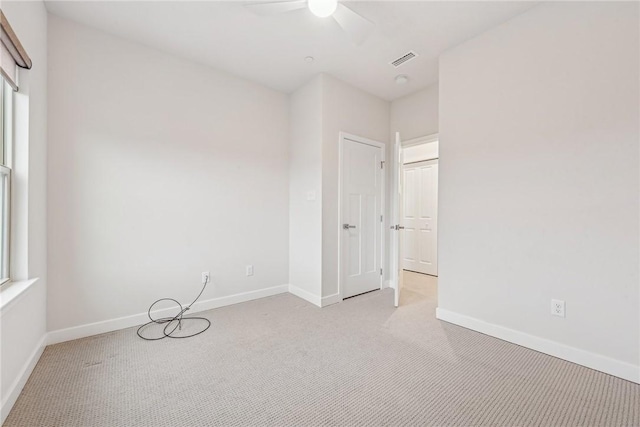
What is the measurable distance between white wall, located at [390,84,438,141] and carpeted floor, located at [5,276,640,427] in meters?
2.40

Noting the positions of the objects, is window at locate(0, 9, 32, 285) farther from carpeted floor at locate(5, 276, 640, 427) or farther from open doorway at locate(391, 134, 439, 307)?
open doorway at locate(391, 134, 439, 307)

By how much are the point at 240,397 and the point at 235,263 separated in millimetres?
1726

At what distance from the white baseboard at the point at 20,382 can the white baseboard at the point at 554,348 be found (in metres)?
3.10

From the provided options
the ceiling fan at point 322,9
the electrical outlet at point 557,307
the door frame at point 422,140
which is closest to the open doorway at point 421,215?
the door frame at point 422,140

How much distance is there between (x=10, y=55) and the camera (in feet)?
5.05

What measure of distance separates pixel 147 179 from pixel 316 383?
2.29 meters

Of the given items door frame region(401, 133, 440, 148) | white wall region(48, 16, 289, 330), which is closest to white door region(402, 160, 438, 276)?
door frame region(401, 133, 440, 148)

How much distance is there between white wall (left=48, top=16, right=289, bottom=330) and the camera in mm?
2189

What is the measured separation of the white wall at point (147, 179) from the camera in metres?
2.19

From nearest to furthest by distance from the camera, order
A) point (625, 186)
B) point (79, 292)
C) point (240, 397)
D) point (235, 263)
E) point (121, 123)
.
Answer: point (240, 397), point (625, 186), point (79, 292), point (121, 123), point (235, 263)

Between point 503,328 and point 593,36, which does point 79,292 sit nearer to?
point 503,328

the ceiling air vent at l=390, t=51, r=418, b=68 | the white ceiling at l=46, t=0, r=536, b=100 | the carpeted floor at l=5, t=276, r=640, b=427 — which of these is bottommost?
the carpeted floor at l=5, t=276, r=640, b=427

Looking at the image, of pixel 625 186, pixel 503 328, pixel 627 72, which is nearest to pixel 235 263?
pixel 503 328

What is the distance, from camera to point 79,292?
2234mm
